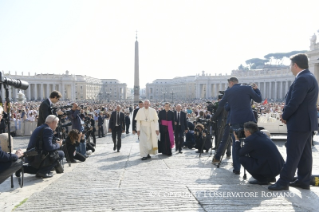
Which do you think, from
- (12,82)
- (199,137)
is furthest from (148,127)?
(12,82)

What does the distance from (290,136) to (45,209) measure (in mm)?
3149

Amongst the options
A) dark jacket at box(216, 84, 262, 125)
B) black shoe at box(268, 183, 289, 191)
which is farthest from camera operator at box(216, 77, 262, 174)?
black shoe at box(268, 183, 289, 191)

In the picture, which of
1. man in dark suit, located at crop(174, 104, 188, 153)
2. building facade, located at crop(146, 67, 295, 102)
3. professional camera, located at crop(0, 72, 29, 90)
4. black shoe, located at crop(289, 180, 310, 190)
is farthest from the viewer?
building facade, located at crop(146, 67, 295, 102)

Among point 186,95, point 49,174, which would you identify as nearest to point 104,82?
point 186,95

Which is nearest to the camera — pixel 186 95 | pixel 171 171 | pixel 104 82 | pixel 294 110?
pixel 294 110

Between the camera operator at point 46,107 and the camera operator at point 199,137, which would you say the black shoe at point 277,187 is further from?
the camera operator at point 199,137

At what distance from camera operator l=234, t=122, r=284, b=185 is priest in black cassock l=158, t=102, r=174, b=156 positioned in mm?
3842

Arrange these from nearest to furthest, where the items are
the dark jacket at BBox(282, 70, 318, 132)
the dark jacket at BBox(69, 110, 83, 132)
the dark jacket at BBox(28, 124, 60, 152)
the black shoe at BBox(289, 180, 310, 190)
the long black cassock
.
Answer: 1. the dark jacket at BBox(282, 70, 318, 132)
2. the black shoe at BBox(289, 180, 310, 190)
3. the dark jacket at BBox(28, 124, 60, 152)
4. the long black cassock
5. the dark jacket at BBox(69, 110, 83, 132)

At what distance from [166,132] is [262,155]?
4.31 metres

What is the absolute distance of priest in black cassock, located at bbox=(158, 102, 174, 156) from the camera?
786 cm

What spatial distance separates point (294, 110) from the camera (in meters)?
3.66

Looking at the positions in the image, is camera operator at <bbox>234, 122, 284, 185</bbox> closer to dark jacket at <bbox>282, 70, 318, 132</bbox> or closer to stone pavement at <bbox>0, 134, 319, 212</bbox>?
stone pavement at <bbox>0, 134, 319, 212</bbox>

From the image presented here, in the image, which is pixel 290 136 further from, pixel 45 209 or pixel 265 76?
pixel 265 76

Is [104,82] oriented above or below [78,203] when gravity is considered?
above
